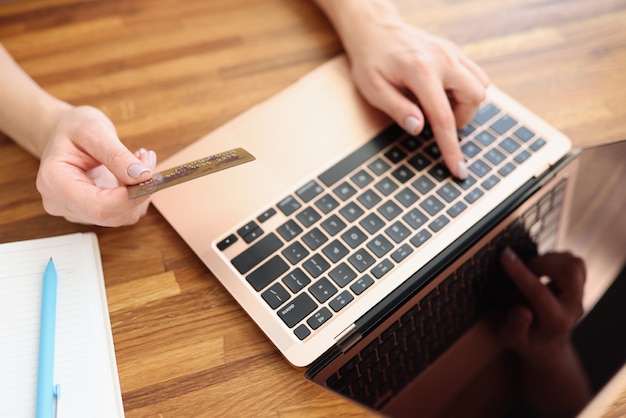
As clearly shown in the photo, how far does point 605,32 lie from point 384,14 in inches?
12.5

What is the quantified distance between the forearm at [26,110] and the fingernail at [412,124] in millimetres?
403

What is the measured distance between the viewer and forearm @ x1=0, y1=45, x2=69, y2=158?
0.77 meters

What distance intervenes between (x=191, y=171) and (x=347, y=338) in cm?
22

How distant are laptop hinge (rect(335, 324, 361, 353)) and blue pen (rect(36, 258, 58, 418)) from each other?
0.27 metres

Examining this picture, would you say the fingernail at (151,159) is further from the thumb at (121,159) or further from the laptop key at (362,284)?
the laptop key at (362,284)

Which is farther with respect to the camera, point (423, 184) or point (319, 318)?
point (423, 184)

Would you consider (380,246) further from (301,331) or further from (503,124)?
(503,124)

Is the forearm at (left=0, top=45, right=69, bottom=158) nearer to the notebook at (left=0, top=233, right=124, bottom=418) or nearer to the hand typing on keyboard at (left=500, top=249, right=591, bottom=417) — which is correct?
the notebook at (left=0, top=233, right=124, bottom=418)

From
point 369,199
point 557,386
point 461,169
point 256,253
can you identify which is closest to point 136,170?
point 256,253

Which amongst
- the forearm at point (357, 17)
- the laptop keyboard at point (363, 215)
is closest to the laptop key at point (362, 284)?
the laptop keyboard at point (363, 215)

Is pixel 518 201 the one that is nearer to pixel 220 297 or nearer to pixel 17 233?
pixel 220 297

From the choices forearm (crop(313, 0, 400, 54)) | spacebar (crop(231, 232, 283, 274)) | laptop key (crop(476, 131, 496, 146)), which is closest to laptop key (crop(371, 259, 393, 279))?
spacebar (crop(231, 232, 283, 274))

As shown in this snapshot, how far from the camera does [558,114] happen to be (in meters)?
0.84

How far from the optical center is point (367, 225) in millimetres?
715
